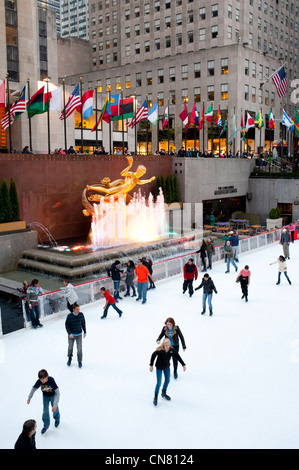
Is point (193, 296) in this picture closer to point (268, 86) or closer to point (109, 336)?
point (109, 336)

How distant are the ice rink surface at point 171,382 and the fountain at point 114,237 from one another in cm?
461

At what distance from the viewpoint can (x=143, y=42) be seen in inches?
2547

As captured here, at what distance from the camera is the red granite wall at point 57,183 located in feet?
66.7

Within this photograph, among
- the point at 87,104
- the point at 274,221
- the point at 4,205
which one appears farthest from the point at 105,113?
the point at 274,221

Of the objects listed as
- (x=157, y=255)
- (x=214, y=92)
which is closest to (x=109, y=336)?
(x=157, y=255)

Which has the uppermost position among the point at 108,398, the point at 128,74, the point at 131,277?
the point at 128,74

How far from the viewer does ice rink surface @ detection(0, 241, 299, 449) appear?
6.43 m

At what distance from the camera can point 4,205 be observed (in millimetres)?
18594

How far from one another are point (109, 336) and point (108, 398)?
9.33 ft

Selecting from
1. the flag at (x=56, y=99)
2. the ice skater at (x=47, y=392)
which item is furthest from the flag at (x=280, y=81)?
the ice skater at (x=47, y=392)

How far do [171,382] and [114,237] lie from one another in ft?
46.0

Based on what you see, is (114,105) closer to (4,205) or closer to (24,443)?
(4,205)

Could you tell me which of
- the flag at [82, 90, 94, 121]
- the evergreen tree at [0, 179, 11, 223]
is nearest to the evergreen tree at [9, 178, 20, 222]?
the evergreen tree at [0, 179, 11, 223]

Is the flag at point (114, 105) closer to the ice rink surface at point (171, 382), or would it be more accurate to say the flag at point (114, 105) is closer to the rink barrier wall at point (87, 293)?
the rink barrier wall at point (87, 293)
